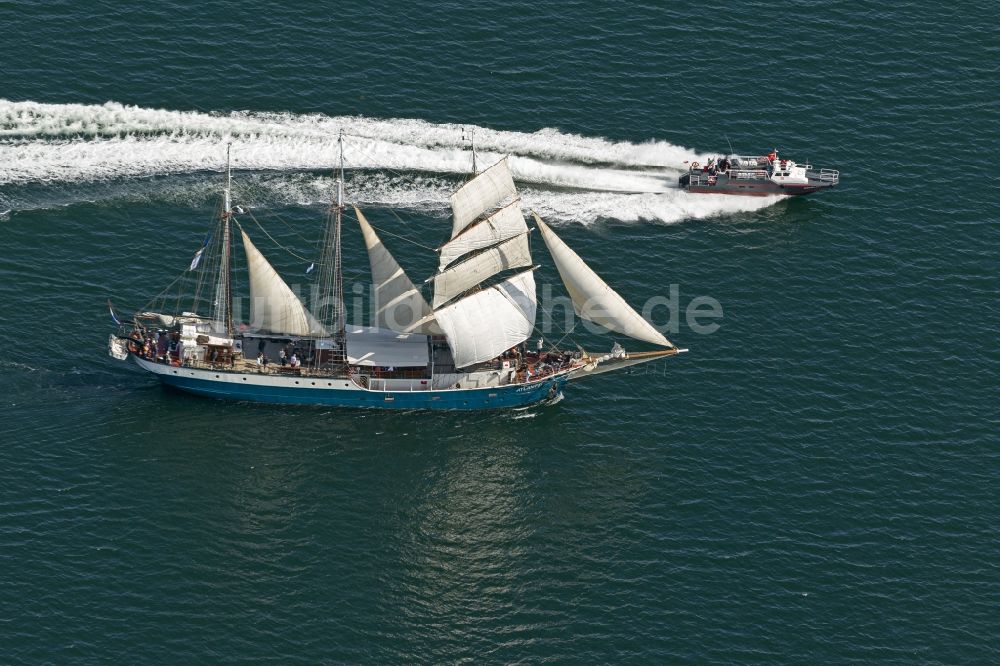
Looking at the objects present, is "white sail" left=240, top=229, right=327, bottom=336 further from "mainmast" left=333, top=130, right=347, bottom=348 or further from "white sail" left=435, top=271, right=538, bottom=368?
"white sail" left=435, top=271, right=538, bottom=368

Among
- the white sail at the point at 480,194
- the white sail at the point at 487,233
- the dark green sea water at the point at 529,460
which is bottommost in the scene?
the dark green sea water at the point at 529,460

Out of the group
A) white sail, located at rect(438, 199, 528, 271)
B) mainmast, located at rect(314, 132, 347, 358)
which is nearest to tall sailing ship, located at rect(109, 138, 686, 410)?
white sail, located at rect(438, 199, 528, 271)

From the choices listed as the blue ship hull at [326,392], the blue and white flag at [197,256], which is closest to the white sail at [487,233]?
the blue ship hull at [326,392]

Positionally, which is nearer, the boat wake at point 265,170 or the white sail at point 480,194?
the white sail at point 480,194

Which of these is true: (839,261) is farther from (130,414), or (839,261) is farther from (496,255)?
(130,414)

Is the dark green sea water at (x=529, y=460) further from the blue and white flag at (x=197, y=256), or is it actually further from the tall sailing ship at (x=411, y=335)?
the blue and white flag at (x=197, y=256)

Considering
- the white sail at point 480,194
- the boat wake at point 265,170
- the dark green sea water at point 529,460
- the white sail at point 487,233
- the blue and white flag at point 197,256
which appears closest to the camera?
the dark green sea water at point 529,460

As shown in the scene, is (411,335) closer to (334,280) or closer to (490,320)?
(490,320)
